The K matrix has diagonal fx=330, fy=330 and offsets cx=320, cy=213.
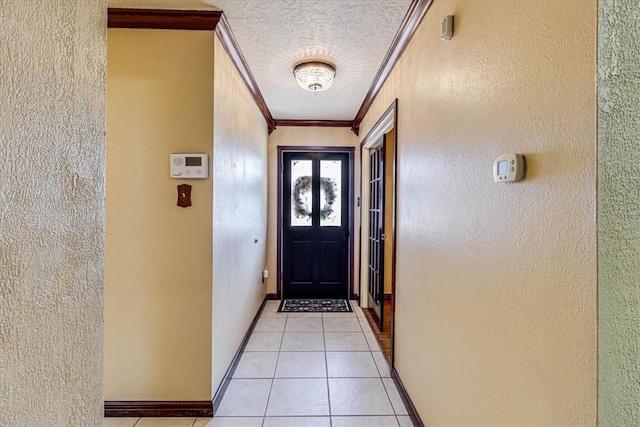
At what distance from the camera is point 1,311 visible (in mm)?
569

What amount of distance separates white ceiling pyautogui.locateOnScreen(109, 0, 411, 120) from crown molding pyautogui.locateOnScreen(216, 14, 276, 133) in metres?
0.04

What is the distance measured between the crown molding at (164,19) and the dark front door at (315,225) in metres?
2.60

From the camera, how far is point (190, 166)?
200 centimetres

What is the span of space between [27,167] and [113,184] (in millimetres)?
1574

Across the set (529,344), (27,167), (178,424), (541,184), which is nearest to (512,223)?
(541,184)

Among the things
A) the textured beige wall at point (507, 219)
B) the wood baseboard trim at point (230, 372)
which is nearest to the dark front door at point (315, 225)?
the wood baseboard trim at point (230, 372)

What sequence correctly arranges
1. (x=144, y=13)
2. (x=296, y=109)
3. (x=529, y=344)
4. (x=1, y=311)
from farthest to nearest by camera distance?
(x=296, y=109), (x=144, y=13), (x=529, y=344), (x=1, y=311)

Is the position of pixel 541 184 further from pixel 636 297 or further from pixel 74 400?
pixel 74 400

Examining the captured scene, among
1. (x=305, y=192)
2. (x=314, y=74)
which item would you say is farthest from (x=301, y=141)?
(x=314, y=74)

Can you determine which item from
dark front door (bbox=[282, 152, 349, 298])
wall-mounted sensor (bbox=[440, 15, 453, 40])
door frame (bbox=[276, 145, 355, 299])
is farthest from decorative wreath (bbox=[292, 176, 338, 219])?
wall-mounted sensor (bbox=[440, 15, 453, 40])

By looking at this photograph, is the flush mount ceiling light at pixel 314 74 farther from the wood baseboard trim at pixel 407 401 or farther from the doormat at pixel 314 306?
the doormat at pixel 314 306

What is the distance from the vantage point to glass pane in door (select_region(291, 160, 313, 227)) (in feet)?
15.0

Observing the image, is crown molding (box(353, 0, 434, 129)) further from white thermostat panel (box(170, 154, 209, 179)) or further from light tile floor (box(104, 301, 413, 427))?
light tile floor (box(104, 301, 413, 427))

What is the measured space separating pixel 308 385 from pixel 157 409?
981 mm
